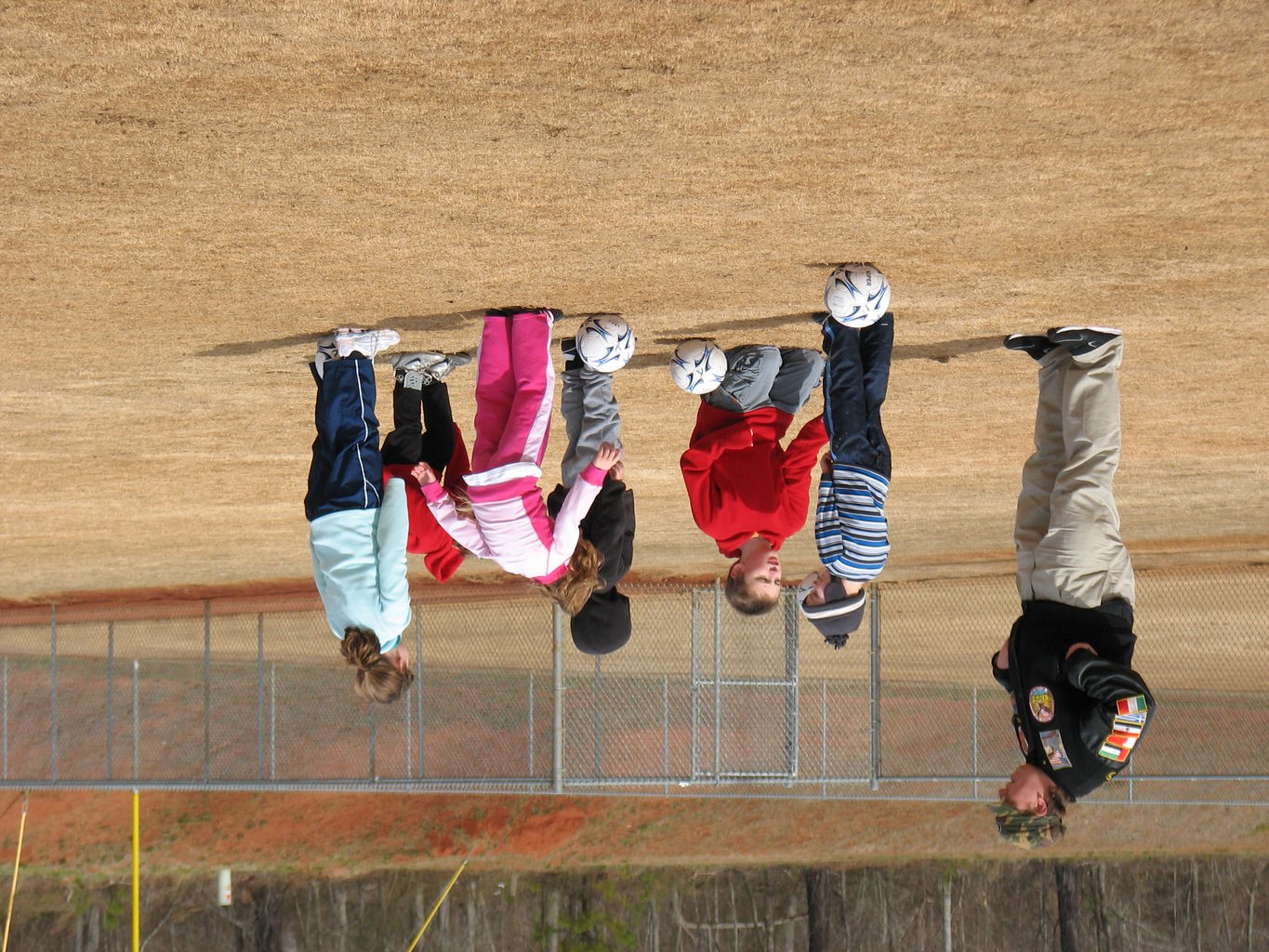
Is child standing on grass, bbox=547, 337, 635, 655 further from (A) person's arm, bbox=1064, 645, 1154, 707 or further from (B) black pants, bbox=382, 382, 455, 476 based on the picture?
(A) person's arm, bbox=1064, 645, 1154, 707

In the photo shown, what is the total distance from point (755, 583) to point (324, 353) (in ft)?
7.93

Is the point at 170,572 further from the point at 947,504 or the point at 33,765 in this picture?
the point at 947,504

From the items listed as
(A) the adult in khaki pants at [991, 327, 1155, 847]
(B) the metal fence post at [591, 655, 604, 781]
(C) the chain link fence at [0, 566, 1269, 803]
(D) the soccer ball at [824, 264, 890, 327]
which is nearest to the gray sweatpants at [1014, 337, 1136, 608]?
(A) the adult in khaki pants at [991, 327, 1155, 847]

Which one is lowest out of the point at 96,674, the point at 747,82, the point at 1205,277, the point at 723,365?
the point at 96,674

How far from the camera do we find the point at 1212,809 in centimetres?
1212

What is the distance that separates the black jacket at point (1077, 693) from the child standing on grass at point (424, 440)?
2.76m

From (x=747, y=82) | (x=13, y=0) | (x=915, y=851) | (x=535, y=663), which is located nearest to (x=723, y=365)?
(x=747, y=82)

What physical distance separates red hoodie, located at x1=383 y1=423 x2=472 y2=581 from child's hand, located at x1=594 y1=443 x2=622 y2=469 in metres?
0.73

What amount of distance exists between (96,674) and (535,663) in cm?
481

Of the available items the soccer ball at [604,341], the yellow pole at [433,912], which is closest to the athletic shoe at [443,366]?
the soccer ball at [604,341]

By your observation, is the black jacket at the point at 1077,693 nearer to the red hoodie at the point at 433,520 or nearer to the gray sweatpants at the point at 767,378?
the gray sweatpants at the point at 767,378

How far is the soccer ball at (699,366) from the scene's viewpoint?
539 centimetres

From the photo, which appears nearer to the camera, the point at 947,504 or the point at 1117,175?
the point at 1117,175

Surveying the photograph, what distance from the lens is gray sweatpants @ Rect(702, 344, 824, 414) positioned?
18.0ft
